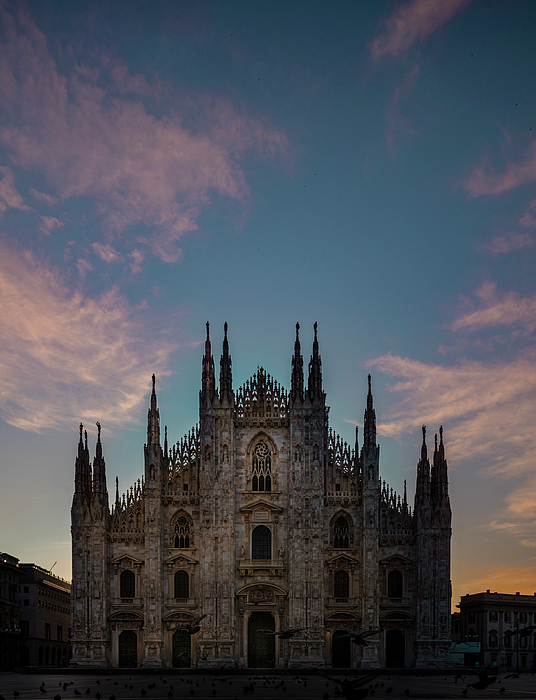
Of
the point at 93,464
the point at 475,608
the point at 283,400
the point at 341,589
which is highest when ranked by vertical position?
the point at 283,400

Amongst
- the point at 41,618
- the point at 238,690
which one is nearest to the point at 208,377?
the point at 238,690

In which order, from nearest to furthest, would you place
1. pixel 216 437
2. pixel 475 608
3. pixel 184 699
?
1. pixel 184 699
2. pixel 216 437
3. pixel 475 608

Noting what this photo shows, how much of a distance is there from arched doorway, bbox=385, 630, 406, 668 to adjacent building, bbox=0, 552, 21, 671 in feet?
135

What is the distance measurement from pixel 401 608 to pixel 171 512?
20406mm

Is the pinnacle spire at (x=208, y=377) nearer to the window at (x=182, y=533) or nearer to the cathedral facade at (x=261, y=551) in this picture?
the cathedral facade at (x=261, y=551)

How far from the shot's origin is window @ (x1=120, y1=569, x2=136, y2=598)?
63.0 m

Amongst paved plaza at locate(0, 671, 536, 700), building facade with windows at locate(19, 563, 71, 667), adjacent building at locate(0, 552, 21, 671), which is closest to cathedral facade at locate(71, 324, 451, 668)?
paved plaza at locate(0, 671, 536, 700)

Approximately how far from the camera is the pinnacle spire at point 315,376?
65125mm

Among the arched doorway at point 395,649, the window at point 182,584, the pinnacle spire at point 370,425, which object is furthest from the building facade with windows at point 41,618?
the pinnacle spire at point 370,425

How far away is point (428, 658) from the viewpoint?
198ft

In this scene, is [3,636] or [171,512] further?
[3,636]

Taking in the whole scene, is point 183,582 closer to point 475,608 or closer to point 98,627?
point 98,627

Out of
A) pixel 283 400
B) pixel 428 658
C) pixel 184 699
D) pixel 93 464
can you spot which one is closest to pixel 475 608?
pixel 428 658

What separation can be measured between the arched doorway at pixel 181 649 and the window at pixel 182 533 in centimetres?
680
